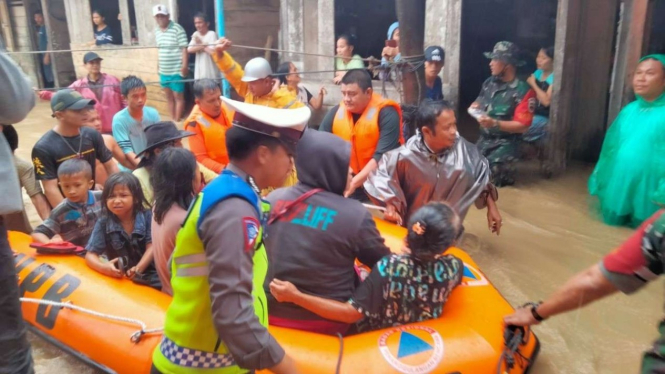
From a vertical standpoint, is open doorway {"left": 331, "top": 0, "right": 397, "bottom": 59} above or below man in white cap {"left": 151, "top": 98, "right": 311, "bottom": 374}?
above

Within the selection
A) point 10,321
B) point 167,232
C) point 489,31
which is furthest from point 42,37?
point 10,321

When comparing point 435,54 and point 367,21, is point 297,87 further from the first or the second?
point 367,21

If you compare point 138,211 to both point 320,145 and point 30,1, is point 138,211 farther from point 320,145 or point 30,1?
point 30,1

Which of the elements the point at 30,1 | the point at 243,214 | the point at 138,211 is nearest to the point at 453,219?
the point at 243,214

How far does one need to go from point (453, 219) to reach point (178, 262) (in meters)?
1.17

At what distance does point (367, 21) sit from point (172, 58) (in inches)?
167

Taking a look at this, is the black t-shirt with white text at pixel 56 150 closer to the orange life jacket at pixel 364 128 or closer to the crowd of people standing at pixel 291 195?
the crowd of people standing at pixel 291 195

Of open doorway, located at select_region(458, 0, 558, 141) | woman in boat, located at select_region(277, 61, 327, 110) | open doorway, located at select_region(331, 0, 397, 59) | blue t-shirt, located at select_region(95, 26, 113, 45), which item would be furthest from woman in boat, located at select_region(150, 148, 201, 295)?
blue t-shirt, located at select_region(95, 26, 113, 45)

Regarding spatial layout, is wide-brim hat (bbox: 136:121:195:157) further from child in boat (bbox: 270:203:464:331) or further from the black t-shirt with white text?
child in boat (bbox: 270:203:464:331)

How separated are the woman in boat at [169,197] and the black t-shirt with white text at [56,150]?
156 cm

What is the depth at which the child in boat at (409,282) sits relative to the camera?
7.19ft

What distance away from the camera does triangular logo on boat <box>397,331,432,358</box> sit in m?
2.24

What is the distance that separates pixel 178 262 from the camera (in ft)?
5.01

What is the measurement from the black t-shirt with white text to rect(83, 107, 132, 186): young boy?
0.09 meters
